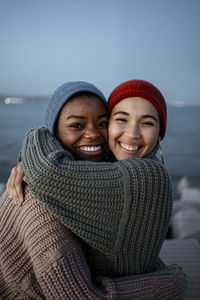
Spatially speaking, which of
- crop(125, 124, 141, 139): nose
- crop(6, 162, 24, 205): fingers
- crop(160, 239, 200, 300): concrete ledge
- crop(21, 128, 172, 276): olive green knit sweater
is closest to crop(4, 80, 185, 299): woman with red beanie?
crop(21, 128, 172, 276): olive green knit sweater

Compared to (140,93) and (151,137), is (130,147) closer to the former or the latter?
(151,137)

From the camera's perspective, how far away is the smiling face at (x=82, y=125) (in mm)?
1797

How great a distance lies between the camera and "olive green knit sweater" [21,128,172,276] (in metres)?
1.32

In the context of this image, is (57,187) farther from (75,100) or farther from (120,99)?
(120,99)

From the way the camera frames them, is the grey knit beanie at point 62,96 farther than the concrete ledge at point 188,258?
No

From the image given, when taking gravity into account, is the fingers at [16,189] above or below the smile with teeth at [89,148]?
below

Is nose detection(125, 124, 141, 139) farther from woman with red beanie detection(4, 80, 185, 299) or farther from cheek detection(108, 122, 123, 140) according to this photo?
woman with red beanie detection(4, 80, 185, 299)

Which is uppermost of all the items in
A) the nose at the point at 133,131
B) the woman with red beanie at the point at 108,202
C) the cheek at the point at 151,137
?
the nose at the point at 133,131

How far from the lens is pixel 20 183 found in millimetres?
1542

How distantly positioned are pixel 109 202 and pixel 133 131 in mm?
676

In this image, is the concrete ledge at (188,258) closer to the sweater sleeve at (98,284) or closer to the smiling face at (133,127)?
the sweater sleeve at (98,284)

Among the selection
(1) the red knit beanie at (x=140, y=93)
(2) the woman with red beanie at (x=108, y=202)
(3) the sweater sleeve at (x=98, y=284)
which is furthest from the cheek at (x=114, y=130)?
(3) the sweater sleeve at (x=98, y=284)

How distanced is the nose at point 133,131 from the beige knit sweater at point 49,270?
82cm

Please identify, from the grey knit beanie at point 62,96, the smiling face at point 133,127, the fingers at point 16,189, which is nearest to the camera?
the fingers at point 16,189
